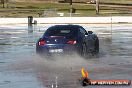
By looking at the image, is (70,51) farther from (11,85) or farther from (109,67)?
(11,85)

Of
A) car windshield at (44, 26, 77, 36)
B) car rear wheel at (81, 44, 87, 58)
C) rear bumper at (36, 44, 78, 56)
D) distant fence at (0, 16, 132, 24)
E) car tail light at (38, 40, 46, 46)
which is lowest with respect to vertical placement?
distant fence at (0, 16, 132, 24)

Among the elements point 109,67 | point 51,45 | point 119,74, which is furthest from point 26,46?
point 119,74

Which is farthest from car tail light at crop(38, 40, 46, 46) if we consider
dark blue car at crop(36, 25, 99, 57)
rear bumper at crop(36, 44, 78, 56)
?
rear bumper at crop(36, 44, 78, 56)

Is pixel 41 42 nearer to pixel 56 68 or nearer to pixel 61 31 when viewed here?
pixel 61 31

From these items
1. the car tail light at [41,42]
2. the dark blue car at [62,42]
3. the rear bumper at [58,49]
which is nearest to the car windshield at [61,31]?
the dark blue car at [62,42]

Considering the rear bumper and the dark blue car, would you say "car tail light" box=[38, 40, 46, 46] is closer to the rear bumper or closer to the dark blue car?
the dark blue car

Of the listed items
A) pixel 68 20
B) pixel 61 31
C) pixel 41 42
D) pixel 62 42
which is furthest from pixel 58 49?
pixel 68 20

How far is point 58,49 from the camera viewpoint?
19781 mm

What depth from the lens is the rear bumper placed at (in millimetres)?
19703

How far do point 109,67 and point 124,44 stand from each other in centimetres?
1089

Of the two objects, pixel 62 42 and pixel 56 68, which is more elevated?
pixel 62 42

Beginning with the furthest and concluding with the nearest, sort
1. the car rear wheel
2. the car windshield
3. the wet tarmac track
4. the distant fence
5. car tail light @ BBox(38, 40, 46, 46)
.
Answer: the distant fence
the car rear wheel
the car windshield
car tail light @ BBox(38, 40, 46, 46)
the wet tarmac track

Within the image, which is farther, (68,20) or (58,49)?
(68,20)

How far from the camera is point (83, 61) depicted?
1984 centimetres
